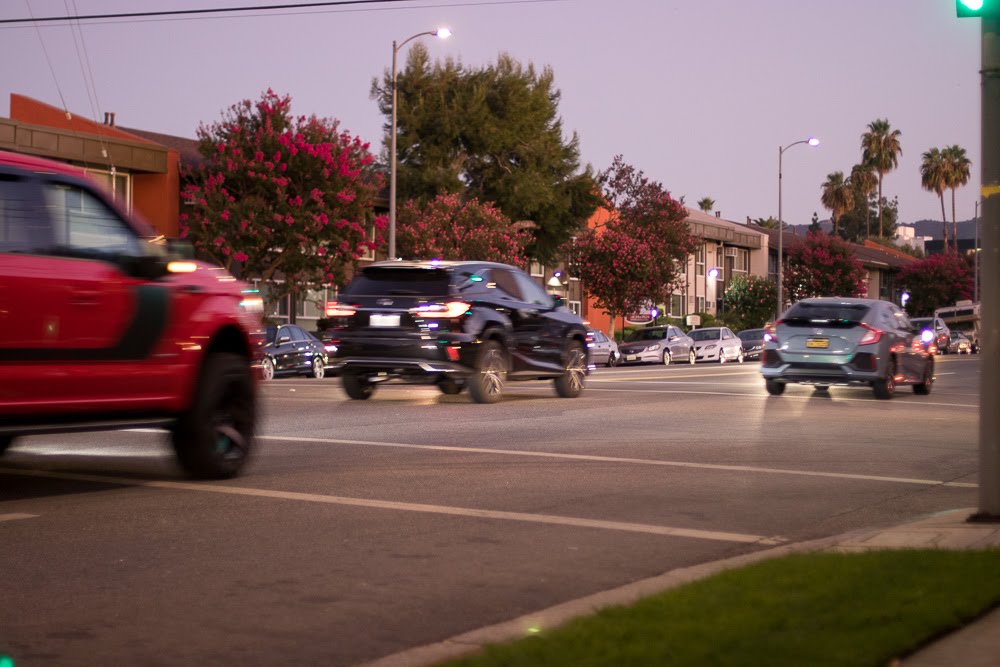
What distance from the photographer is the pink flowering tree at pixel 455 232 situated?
52688 millimetres

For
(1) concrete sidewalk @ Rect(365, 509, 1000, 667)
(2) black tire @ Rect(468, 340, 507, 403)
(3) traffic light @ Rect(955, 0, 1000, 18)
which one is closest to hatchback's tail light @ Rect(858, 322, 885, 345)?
(2) black tire @ Rect(468, 340, 507, 403)

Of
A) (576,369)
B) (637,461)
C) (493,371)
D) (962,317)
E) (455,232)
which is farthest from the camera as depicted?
(962,317)

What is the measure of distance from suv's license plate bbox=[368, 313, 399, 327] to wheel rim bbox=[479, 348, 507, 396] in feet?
4.48

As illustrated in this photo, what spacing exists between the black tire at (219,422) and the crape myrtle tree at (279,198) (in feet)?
98.8

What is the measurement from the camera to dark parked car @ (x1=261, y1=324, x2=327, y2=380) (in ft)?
102

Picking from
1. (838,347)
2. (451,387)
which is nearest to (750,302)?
(838,347)

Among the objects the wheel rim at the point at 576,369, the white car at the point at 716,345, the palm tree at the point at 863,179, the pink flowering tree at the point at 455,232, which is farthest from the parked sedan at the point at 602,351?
the palm tree at the point at 863,179

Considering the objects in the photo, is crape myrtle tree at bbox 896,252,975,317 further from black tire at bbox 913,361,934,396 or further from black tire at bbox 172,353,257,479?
black tire at bbox 172,353,257,479

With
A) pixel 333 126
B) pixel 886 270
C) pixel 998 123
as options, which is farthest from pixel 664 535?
pixel 886 270

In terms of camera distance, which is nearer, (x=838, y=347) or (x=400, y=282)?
(x=400, y=282)

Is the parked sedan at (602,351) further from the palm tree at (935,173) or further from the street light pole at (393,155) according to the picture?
the palm tree at (935,173)

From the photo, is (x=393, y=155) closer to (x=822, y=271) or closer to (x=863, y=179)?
(x=822, y=271)

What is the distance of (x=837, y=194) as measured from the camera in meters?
126

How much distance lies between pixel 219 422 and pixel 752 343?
53603 millimetres
